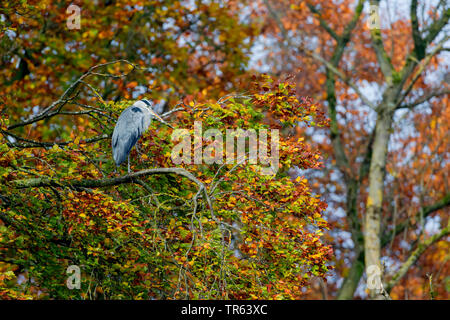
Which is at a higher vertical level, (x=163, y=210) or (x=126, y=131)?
(x=126, y=131)

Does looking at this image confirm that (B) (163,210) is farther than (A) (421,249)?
No

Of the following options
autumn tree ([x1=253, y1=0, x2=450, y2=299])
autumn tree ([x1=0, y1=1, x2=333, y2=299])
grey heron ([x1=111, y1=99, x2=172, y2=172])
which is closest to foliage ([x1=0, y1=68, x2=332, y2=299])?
autumn tree ([x1=0, y1=1, x2=333, y2=299])

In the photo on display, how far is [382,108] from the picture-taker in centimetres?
1764

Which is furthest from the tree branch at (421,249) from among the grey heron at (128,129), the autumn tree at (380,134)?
the grey heron at (128,129)

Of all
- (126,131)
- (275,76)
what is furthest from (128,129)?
(275,76)

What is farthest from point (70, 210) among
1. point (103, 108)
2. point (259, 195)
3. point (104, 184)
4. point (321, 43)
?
point (321, 43)

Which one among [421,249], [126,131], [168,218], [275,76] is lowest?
[168,218]

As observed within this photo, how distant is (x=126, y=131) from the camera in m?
7.95

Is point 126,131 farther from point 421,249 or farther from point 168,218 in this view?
point 421,249

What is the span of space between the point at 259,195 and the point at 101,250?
97.1 inches

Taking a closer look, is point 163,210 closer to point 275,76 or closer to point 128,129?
point 128,129

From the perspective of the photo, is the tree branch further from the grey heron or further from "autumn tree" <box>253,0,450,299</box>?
the grey heron

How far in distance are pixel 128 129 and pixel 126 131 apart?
0.15ft
